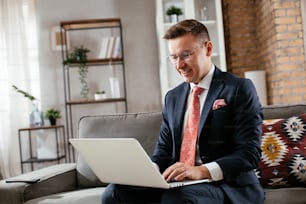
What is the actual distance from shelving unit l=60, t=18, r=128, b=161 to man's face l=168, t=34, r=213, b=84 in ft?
8.32

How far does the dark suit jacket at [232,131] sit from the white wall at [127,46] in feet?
8.48

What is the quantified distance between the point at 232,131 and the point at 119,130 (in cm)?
83

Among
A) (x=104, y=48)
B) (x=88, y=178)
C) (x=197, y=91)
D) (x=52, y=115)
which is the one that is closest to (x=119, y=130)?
(x=88, y=178)

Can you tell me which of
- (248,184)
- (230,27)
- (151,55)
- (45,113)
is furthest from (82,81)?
(248,184)

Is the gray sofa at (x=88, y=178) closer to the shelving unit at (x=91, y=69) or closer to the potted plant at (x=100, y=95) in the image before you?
the potted plant at (x=100, y=95)

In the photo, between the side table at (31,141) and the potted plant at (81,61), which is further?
the potted plant at (81,61)

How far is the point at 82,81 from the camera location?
4027 mm

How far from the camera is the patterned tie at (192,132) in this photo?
1.52 meters


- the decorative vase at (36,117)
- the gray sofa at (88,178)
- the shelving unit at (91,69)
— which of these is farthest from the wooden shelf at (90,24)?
the gray sofa at (88,178)

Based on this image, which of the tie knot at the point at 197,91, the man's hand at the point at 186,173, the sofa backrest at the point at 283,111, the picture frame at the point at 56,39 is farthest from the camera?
the picture frame at the point at 56,39

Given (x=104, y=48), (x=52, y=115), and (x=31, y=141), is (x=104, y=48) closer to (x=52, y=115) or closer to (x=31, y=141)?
(x=52, y=115)

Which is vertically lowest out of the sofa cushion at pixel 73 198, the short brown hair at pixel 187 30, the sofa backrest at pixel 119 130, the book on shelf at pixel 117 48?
the sofa cushion at pixel 73 198

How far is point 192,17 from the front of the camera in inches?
150

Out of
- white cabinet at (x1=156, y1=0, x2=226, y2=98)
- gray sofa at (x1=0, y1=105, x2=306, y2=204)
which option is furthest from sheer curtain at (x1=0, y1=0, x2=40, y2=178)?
gray sofa at (x1=0, y1=105, x2=306, y2=204)
